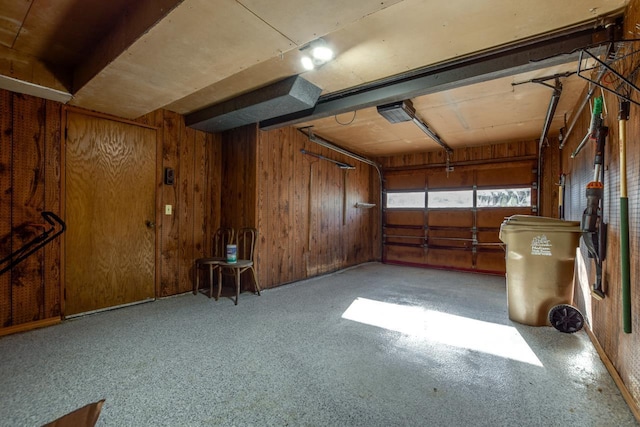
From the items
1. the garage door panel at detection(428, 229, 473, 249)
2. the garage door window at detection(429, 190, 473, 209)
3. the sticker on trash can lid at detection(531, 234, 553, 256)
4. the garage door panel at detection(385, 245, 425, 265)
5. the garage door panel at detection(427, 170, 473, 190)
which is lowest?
the garage door panel at detection(385, 245, 425, 265)

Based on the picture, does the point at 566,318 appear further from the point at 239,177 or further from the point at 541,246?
the point at 239,177

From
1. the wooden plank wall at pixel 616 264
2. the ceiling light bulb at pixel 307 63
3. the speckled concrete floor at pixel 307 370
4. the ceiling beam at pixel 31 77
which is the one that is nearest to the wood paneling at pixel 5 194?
the ceiling beam at pixel 31 77

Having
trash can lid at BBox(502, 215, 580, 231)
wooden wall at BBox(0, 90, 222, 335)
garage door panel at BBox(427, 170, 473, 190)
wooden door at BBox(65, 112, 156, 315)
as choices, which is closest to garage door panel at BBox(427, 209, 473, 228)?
garage door panel at BBox(427, 170, 473, 190)

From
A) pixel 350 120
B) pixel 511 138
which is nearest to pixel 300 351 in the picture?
pixel 350 120

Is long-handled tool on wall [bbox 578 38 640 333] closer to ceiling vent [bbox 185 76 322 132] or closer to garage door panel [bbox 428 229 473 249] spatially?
ceiling vent [bbox 185 76 322 132]

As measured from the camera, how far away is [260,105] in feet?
10.0

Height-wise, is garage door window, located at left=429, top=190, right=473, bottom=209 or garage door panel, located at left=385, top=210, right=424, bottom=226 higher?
garage door window, located at left=429, top=190, right=473, bottom=209

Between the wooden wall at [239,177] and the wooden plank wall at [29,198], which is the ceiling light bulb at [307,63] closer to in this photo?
the wooden wall at [239,177]

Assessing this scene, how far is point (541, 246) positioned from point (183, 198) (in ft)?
13.5

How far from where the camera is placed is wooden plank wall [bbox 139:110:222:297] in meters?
3.61

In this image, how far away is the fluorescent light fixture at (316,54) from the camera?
2203 millimetres

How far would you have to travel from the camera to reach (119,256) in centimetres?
325

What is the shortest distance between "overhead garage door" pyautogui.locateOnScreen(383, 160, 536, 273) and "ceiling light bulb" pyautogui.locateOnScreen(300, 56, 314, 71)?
4.39 metres

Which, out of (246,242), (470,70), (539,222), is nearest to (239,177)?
(246,242)
